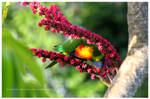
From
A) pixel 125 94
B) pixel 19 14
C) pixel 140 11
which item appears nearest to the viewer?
pixel 125 94

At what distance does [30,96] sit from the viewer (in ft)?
1.09

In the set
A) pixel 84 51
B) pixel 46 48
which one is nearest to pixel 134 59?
pixel 84 51

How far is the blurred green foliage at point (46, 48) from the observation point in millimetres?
322

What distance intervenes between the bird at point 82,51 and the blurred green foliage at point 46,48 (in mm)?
39

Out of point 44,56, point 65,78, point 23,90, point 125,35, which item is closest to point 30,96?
point 23,90

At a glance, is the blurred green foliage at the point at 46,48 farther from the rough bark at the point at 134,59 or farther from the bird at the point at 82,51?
the rough bark at the point at 134,59

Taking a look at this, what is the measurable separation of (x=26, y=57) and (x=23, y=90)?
42mm

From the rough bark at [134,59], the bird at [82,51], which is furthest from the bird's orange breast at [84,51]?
the rough bark at [134,59]

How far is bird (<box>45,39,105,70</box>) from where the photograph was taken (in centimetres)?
67

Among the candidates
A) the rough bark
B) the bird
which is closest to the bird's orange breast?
the bird

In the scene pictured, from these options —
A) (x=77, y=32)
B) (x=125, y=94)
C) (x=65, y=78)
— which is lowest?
(x=65, y=78)

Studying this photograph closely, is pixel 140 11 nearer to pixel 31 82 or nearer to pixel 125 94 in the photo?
pixel 125 94

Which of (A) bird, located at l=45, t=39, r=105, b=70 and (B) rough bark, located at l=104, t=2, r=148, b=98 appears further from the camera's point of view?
(A) bird, located at l=45, t=39, r=105, b=70

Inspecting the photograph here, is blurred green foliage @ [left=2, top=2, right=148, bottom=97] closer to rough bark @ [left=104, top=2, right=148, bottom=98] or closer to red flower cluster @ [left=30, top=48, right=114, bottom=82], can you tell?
red flower cluster @ [left=30, top=48, right=114, bottom=82]
